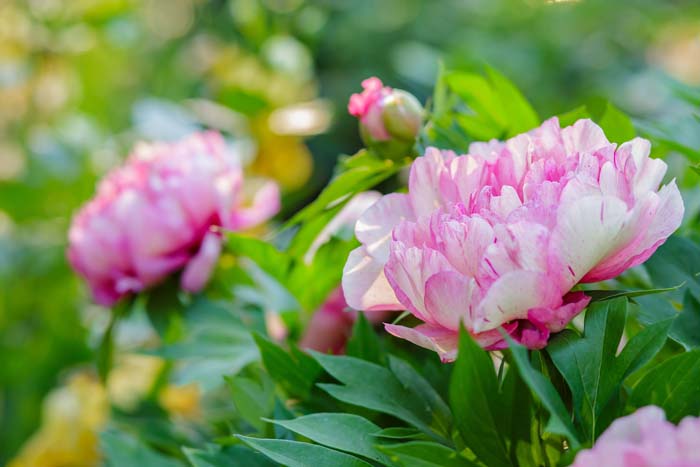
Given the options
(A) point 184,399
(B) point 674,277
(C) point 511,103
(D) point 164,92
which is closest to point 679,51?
(D) point 164,92

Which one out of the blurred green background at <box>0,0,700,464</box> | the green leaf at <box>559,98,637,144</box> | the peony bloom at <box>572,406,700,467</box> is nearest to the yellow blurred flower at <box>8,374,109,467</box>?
the blurred green background at <box>0,0,700,464</box>

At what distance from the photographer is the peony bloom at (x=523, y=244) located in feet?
1.11

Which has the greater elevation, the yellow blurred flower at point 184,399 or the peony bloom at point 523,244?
the peony bloom at point 523,244

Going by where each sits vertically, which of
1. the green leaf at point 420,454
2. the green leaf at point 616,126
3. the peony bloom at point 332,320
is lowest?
the peony bloom at point 332,320

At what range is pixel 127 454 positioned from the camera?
58 centimetres

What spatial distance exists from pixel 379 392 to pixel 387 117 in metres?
0.16

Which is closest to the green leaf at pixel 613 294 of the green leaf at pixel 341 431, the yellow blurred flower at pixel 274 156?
the green leaf at pixel 341 431

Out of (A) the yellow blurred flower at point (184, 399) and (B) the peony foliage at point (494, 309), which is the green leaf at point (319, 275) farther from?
(A) the yellow blurred flower at point (184, 399)

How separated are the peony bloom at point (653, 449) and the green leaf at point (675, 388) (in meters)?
0.07

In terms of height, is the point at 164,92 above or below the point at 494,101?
below

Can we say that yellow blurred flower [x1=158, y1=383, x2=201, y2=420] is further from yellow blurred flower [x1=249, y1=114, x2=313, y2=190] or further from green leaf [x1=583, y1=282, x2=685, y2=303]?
green leaf [x1=583, y1=282, x2=685, y2=303]

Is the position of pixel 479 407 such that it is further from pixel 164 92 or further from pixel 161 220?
pixel 164 92

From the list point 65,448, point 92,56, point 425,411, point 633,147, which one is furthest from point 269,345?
point 92,56

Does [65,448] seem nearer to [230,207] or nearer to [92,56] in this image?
[230,207]
